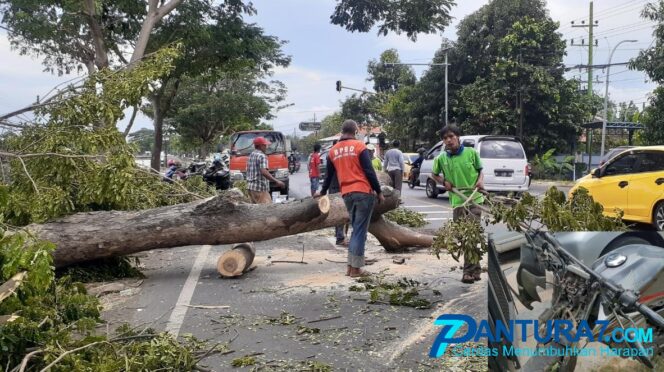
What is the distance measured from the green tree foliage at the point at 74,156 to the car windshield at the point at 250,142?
34.4 ft

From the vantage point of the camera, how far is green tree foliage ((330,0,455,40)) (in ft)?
38.3

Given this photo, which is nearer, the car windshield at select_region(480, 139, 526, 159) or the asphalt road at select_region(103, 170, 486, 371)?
the asphalt road at select_region(103, 170, 486, 371)

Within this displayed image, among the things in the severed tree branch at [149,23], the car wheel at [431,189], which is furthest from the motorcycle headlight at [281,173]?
the severed tree branch at [149,23]

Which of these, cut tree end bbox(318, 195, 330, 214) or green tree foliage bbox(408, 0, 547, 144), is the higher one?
green tree foliage bbox(408, 0, 547, 144)

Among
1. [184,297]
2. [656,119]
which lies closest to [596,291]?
[184,297]

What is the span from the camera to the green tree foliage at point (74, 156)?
6117 mm

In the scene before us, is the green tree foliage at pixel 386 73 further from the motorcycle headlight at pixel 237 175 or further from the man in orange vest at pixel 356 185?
the man in orange vest at pixel 356 185

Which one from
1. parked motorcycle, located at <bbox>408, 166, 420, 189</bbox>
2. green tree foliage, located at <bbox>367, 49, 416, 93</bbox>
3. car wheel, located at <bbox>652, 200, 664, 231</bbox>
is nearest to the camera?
car wheel, located at <bbox>652, 200, 664, 231</bbox>

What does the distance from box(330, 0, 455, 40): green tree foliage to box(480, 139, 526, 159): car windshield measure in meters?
3.97

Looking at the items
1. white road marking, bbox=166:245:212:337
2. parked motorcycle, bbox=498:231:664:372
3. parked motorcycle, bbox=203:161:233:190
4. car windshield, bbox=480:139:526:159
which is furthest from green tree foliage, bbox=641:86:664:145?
parked motorcycle, bbox=498:231:664:372

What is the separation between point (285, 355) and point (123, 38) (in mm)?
13119

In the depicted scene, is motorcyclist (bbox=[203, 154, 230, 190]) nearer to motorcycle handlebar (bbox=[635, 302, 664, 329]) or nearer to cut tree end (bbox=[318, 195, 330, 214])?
cut tree end (bbox=[318, 195, 330, 214])

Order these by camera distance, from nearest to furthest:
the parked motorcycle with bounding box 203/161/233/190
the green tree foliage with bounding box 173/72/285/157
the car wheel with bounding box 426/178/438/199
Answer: the parked motorcycle with bounding box 203/161/233/190 → the car wheel with bounding box 426/178/438/199 → the green tree foliage with bounding box 173/72/285/157

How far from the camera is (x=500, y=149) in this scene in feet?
48.0
